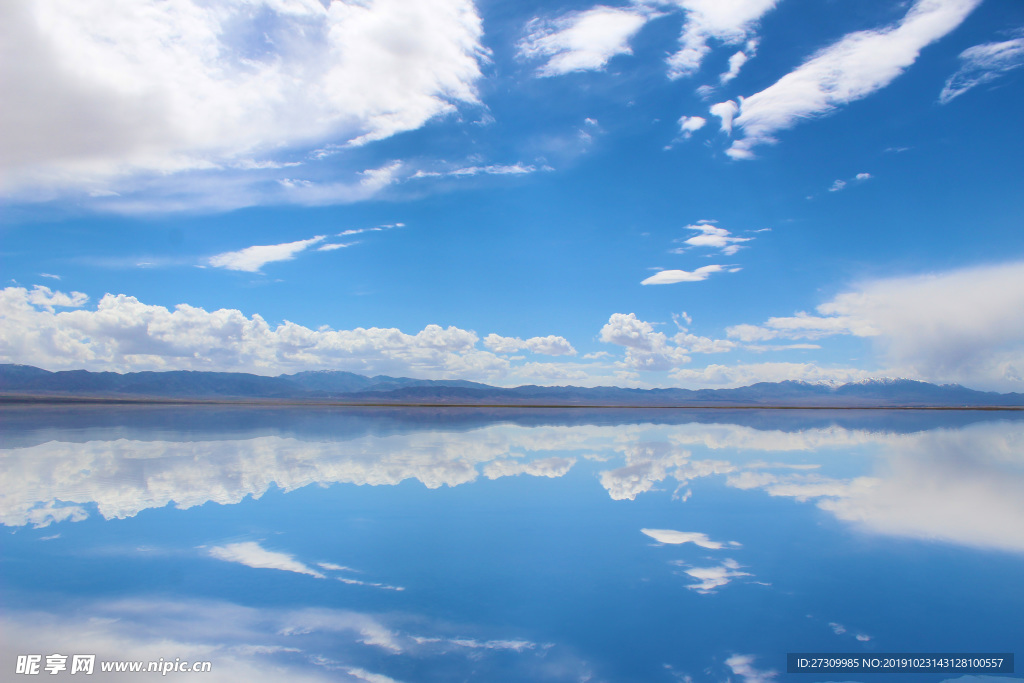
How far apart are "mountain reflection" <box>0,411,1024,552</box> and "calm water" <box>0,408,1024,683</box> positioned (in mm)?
159

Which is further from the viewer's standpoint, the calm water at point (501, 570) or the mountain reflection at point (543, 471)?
the mountain reflection at point (543, 471)

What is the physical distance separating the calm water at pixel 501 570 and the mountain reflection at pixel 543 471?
16 cm

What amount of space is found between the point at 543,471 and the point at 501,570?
10.1 metres

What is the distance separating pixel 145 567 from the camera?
9445 millimetres

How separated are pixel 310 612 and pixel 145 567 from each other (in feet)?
13.2

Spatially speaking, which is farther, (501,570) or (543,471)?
(543,471)

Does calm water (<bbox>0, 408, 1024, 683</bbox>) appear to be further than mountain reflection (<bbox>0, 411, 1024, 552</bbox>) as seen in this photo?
No

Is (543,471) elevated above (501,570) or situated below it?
above

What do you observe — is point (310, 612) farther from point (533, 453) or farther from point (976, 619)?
point (533, 453)

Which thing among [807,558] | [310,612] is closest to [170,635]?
[310,612]

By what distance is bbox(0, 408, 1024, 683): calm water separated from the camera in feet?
22.1

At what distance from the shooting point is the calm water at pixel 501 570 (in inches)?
265

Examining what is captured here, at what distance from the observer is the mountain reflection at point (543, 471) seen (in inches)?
520

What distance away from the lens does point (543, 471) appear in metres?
19.5
